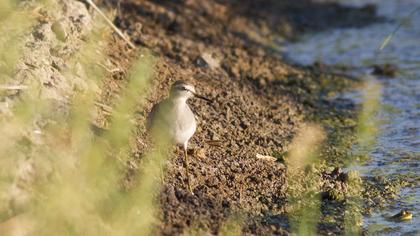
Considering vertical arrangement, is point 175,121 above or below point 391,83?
above

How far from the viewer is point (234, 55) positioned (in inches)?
461

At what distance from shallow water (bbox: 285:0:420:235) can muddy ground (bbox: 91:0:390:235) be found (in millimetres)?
334

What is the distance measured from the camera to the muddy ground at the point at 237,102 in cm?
673

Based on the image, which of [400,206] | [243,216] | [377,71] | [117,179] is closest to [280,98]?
[377,71]

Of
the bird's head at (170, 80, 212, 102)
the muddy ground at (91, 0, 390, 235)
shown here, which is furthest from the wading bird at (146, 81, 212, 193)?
the muddy ground at (91, 0, 390, 235)

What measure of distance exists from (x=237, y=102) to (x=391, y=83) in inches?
114

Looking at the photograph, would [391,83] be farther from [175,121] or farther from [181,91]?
[175,121]

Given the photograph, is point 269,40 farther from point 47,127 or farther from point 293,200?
point 47,127

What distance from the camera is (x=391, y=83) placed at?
11391 mm

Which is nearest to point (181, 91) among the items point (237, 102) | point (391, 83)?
point (237, 102)

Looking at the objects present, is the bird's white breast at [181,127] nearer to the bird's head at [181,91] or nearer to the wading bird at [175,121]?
the wading bird at [175,121]

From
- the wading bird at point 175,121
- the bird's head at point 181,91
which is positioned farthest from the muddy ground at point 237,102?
the bird's head at point 181,91

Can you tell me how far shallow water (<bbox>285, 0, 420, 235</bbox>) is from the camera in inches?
290

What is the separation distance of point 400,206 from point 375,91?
397 centimetres
